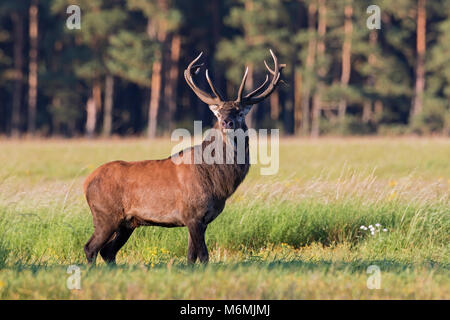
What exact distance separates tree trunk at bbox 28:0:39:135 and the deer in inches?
1328

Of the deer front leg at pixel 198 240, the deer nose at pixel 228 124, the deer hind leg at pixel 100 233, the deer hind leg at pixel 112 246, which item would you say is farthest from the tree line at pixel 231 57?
the deer front leg at pixel 198 240

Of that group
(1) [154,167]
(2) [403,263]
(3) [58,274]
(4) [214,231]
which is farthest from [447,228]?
(3) [58,274]

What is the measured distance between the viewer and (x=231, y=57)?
40.6 m

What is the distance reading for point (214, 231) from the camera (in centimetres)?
1010

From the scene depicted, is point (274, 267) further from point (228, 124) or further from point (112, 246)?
point (112, 246)

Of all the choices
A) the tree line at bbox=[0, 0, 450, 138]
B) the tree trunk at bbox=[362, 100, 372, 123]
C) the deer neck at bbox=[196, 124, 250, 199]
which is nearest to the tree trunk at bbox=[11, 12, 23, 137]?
the tree line at bbox=[0, 0, 450, 138]

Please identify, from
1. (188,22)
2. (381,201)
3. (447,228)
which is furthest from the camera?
(188,22)

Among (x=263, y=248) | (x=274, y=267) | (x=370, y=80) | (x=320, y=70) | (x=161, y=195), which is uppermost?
(x=320, y=70)

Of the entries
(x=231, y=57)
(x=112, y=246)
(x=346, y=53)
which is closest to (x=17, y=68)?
(x=231, y=57)

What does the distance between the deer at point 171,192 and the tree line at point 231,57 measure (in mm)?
29437

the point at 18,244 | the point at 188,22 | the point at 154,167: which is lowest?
the point at 18,244

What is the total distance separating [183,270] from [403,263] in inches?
111

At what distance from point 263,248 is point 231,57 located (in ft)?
103
